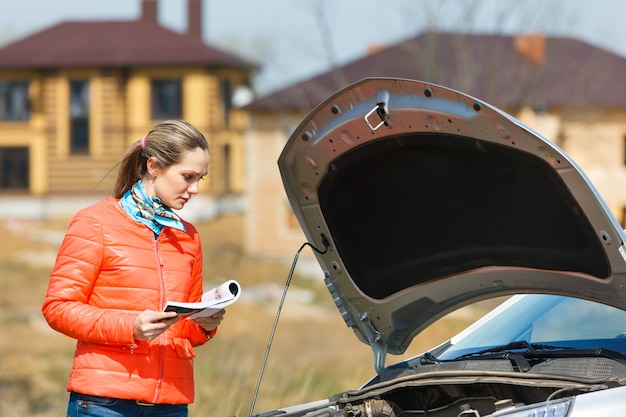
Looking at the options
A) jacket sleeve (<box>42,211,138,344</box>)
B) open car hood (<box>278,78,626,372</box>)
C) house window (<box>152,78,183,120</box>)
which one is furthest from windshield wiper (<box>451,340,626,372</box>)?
house window (<box>152,78,183,120</box>)

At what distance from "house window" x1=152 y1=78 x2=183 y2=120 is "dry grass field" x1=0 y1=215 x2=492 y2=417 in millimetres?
4449

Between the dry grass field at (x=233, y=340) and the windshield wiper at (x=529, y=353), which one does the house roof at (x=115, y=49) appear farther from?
the windshield wiper at (x=529, y=353)

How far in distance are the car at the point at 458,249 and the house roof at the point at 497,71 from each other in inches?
1048

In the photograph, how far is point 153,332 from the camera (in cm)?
389

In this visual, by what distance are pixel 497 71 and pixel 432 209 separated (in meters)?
29.6

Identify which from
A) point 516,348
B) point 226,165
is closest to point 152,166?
point 516,348

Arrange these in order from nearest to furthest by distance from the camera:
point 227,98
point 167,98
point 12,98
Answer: point 167,98 → point 227,98 → point 12,98

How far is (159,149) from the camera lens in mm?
4145

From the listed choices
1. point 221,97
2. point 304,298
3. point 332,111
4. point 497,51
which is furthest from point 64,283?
point 221,97

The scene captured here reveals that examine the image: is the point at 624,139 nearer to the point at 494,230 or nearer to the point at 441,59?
the point at 441,59

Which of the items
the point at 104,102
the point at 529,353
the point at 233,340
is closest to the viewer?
the point at 529,353

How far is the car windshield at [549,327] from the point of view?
4.30m

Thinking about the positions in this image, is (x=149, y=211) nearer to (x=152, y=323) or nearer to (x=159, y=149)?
(x=159, y=149)

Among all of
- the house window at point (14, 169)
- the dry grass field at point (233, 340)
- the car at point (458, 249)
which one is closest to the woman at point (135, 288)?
the car at point (458, 249)
